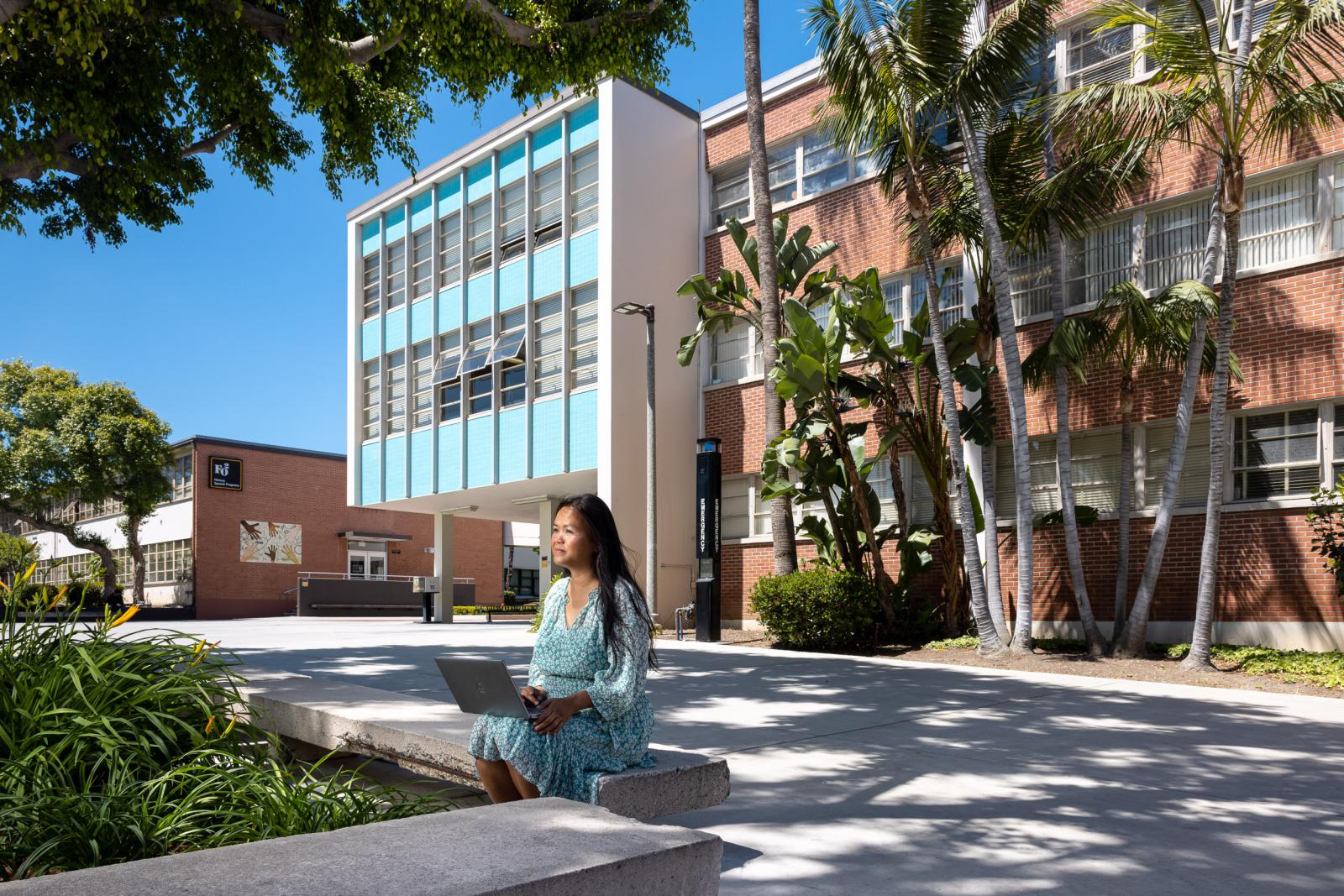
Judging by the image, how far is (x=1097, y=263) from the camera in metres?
16.4

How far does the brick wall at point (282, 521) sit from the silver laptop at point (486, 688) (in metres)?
41.4

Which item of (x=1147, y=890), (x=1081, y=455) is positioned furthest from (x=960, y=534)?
(x=1147, y=890)

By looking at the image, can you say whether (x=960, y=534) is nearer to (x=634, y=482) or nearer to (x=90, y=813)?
(x=634, y=482)

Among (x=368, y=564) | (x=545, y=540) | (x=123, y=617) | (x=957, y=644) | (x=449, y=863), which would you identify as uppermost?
(x=545, y=540)

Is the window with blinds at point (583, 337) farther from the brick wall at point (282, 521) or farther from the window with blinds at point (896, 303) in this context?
the brick wall at point (282, 521)

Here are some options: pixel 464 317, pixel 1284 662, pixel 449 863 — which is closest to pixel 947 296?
pixel 1284 662

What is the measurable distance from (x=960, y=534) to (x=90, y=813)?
1437cm

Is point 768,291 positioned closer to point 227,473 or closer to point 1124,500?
point 1124,500

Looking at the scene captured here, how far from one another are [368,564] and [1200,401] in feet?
128

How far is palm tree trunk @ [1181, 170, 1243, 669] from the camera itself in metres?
12.1

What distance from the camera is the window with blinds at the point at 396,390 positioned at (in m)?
29.2

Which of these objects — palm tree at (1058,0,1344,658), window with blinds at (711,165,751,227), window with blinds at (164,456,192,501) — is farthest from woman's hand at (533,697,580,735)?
window with blinds at (164,456,192,501)

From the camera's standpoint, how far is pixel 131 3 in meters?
8.43

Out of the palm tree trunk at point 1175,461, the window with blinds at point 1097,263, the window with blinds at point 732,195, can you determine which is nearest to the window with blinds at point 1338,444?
the palm tree trunk at point 1175,461
